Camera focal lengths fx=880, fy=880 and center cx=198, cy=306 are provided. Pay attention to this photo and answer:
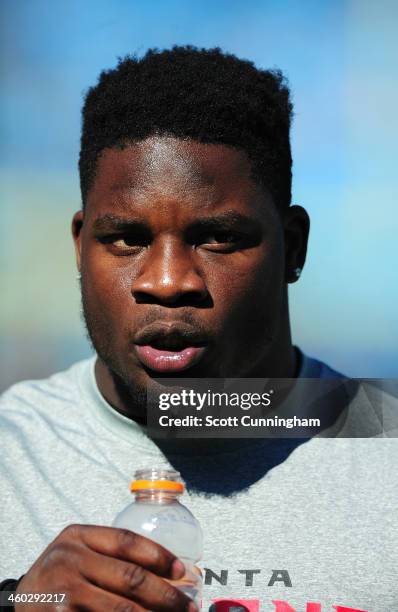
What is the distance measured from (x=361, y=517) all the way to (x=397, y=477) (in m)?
0.14

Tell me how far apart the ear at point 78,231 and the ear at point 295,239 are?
50cm

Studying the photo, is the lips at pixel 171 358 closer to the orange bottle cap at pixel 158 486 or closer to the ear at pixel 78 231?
the ear at pixel 78 231

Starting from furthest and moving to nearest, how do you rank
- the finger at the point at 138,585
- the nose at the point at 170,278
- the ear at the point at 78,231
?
1. the ear at the point at 78,231
2. the nose at the point at 170,278
3. the finger at the point at 138,585

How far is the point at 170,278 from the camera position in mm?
1745

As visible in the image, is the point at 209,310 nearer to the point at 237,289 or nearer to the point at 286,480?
the point at 237,289

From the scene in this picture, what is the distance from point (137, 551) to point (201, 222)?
828 millimetres

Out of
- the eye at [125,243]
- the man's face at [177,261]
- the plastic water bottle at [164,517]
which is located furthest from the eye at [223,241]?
the plastic water bottle at [164,517]

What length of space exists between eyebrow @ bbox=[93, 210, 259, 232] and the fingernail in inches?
31.9

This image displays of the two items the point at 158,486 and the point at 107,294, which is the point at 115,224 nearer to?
the point at 107,294

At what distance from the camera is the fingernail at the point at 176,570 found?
46.3 inches

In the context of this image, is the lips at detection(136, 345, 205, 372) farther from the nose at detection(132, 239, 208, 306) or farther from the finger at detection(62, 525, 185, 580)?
the finger at detection(62, 525, 185, 580)

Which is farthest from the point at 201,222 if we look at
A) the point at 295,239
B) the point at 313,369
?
the point at 313,369

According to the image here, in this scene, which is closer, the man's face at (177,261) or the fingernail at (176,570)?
the fingernail at (176,570)

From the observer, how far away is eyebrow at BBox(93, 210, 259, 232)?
182cm
